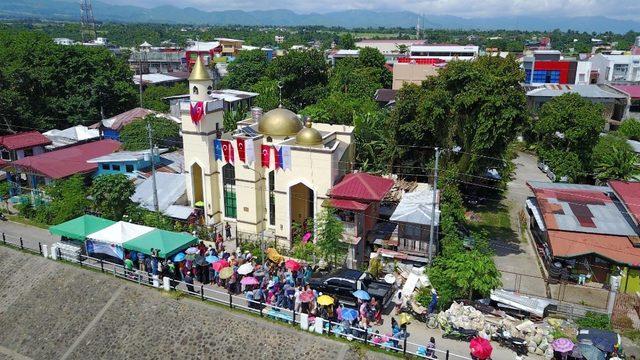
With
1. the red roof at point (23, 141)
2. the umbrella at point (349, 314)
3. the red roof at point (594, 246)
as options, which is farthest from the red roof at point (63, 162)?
the red roof at point (594, 246)

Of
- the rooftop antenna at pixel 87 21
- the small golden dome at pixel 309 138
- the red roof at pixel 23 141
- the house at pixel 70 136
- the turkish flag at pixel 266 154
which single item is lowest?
the house at pixel 70 136

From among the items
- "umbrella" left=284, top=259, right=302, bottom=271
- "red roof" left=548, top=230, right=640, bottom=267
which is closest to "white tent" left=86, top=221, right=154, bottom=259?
"umbrella" left=284, top=259, right=302, bottom=271

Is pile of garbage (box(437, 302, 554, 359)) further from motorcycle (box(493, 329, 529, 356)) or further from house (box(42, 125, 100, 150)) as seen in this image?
house (box(42, 125, 100, 150))

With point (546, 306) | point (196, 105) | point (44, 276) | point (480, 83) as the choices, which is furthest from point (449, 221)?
point (44, 276)

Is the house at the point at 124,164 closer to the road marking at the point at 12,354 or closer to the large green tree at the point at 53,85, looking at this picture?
the road marking at the point at 12,354

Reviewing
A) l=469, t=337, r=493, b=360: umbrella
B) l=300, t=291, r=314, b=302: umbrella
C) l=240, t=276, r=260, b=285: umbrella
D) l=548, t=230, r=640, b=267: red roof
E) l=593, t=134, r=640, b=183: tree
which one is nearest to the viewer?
l=469, t=337, r=493, b=360: umbrella

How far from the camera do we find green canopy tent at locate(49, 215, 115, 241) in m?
27.4

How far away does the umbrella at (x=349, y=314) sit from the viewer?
20.3 meters

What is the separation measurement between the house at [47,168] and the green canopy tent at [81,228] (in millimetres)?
10419

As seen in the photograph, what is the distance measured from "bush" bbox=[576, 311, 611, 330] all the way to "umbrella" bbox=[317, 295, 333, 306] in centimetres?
1086

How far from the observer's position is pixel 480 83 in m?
31.1

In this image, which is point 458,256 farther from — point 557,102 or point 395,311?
point 557,102

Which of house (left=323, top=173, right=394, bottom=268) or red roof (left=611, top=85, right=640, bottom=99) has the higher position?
red roof (left=611, top=85, right=640, bottom=99)

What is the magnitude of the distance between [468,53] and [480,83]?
91255 millimetres
